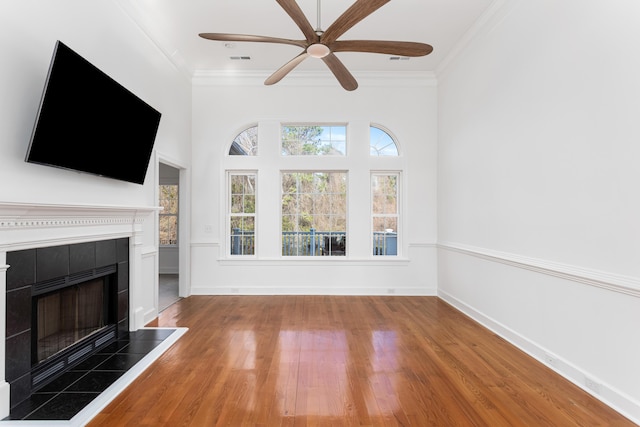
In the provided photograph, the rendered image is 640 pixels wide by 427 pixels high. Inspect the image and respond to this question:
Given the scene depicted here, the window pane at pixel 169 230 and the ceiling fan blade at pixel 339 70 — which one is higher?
the ceiling fan blade at pixel 339 70

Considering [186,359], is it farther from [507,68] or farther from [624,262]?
[507,68]

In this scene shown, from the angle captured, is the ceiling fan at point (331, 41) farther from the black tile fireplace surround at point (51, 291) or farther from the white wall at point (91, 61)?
the black tile fireplace surround at point (51, 291)

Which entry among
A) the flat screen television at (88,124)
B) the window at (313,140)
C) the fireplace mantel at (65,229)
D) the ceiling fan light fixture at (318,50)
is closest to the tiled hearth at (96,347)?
the fireplace mantel at (65,229)

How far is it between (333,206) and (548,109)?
316cm

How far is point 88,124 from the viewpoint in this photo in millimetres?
2523

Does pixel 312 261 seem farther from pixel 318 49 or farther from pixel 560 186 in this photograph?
pixel 560 186

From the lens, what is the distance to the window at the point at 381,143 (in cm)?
517

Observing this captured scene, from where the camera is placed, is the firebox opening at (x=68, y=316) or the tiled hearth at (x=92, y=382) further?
the firebox opening at (x=68, y=316)

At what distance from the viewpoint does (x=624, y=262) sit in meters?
2.04

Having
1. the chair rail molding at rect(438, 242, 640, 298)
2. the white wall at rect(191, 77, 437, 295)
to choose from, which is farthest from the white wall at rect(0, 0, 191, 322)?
the chair rail molding at rect(438, 242, 640, 298)

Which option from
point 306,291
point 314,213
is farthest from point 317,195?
point 306,291

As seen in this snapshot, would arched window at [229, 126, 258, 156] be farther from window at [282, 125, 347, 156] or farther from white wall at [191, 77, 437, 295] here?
window at [282, 125, 347, 156]

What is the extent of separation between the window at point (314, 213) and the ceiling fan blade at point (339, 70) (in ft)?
6.88

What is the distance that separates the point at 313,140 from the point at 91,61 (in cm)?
311
